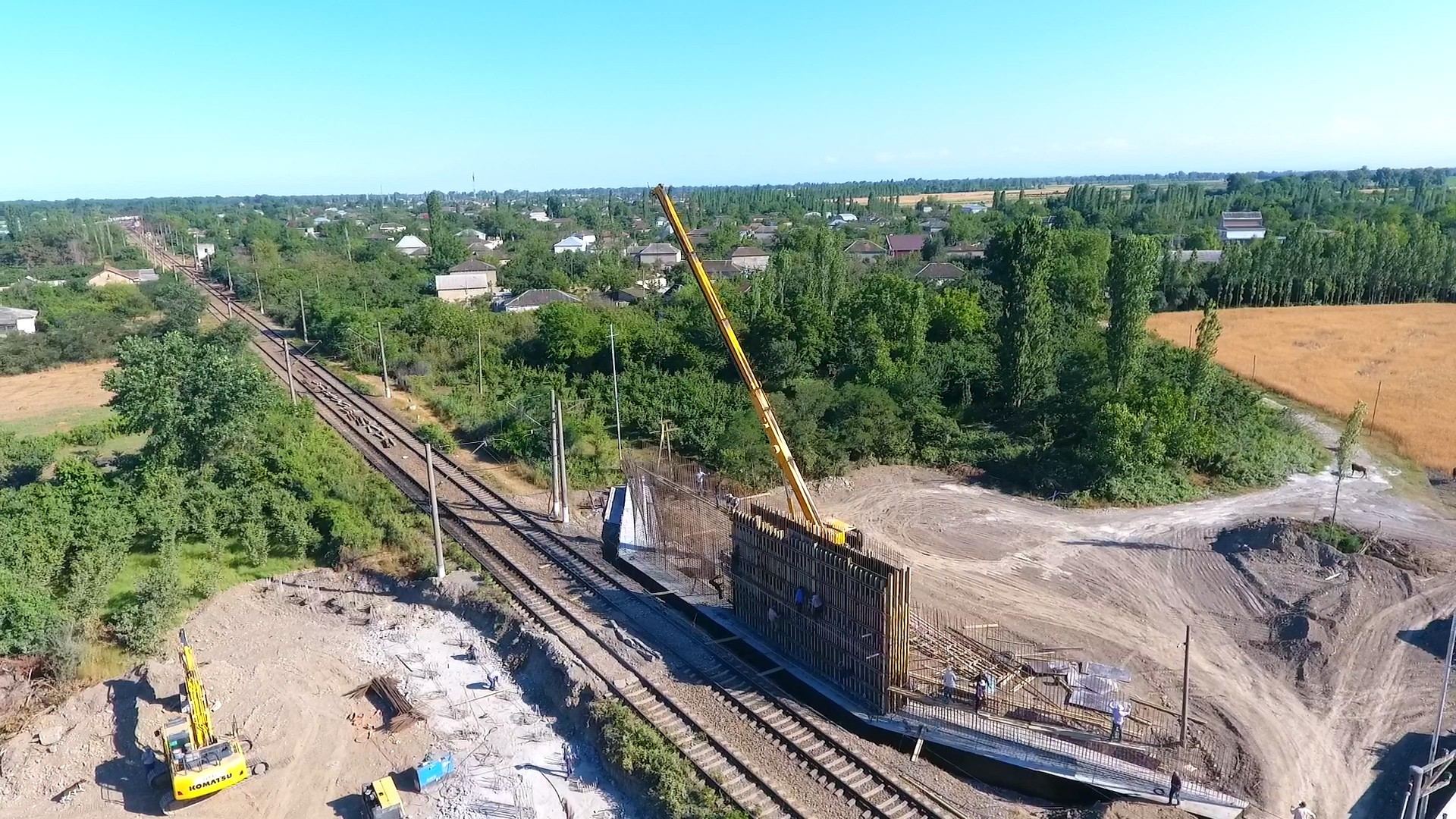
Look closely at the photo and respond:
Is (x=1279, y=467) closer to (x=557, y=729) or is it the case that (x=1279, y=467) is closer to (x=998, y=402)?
(x=998, y=402)

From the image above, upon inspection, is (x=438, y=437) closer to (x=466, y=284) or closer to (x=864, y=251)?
(x=466, y=284)

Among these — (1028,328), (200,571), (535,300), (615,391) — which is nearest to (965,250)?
(535,300)

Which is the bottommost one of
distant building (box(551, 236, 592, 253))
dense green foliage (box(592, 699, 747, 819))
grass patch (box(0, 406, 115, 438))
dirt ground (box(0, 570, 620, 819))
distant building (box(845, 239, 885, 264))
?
dirt ground (box(0, 570, 620, 819))

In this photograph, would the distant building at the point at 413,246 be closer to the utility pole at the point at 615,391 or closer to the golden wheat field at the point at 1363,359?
the utility pole at the point at 615,391

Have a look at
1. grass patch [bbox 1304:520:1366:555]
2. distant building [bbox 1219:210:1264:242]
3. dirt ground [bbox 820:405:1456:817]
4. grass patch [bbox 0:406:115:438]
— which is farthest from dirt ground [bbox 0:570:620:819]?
distant building [bbox 1219:210:1264:242]

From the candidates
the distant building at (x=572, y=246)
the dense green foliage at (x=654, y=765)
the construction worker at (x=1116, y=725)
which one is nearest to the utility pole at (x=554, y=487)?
the dense green foliage at (x=654, y=765)

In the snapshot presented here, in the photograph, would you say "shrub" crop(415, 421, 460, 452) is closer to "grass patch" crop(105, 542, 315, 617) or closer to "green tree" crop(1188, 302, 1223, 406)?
"grass patch" crop(105, 542, 315, 617)

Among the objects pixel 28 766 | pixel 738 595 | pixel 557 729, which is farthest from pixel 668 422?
pixel 28 766
